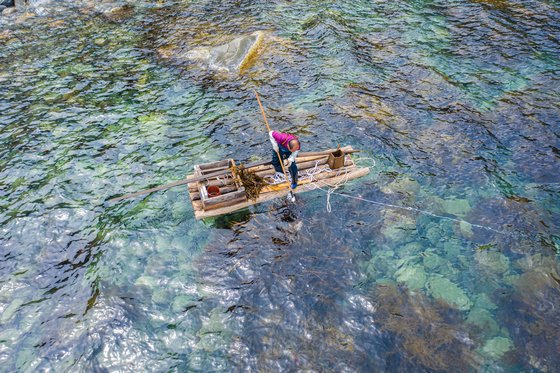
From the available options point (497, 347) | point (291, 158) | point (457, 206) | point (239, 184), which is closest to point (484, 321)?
point (497, 347)

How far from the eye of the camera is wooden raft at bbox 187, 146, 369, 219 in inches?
488

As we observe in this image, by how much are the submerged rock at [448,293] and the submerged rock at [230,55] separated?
1446cm

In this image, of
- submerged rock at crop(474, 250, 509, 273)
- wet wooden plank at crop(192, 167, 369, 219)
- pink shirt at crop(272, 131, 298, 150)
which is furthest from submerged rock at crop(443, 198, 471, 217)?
pink shirt at crop(272, 131, 298, 150)

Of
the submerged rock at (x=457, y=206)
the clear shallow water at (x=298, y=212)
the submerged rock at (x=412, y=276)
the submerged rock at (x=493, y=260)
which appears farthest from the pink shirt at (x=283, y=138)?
the submerged rock at (x=493, y=260)

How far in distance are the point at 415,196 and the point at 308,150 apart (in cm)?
449

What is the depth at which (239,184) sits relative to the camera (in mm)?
12852

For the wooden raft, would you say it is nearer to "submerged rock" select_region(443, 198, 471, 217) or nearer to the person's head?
the person's head

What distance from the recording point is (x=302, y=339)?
400 inches

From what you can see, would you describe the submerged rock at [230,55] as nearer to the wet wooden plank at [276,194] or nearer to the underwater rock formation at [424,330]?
the wet wooden plank at [276,194]

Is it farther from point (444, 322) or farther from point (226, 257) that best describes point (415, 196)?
point (226, 257)

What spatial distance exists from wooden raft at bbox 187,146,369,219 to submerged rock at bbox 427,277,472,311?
448 cm

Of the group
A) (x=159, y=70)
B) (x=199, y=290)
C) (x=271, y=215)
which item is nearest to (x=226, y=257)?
(x=199, y=290)

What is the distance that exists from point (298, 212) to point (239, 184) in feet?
7.40

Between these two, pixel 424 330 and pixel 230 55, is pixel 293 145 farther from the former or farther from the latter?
pixel 230 55
